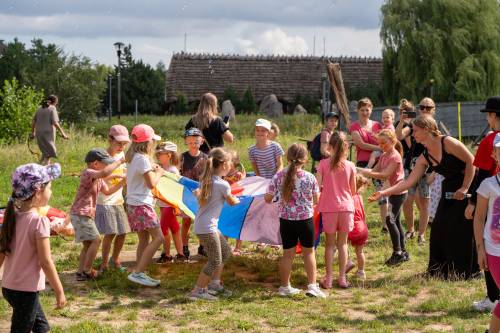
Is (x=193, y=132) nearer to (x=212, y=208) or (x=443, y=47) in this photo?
(x=212, y=208)

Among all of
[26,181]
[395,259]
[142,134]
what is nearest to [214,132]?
[142,134]

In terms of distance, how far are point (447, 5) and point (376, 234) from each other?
2412 cm

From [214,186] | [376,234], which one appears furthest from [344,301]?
[376,234]

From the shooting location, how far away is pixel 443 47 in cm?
3203

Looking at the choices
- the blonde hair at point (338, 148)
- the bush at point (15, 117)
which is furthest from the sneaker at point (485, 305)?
the bush at point (15, 117)

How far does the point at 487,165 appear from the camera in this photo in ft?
21.5

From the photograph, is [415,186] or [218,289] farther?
[415,186]

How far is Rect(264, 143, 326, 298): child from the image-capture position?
7203 millimetres

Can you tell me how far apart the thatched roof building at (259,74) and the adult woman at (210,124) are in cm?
3111

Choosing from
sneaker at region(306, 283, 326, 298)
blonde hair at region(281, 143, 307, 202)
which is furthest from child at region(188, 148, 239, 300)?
sneaker at region(306, 283, 326, 298)

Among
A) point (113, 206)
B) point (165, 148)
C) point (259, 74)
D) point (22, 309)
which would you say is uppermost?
point (259, 74)

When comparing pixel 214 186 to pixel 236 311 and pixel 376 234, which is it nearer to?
pixel 236 311

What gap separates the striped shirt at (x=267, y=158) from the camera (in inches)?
349

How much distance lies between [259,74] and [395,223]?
33.4 meters
